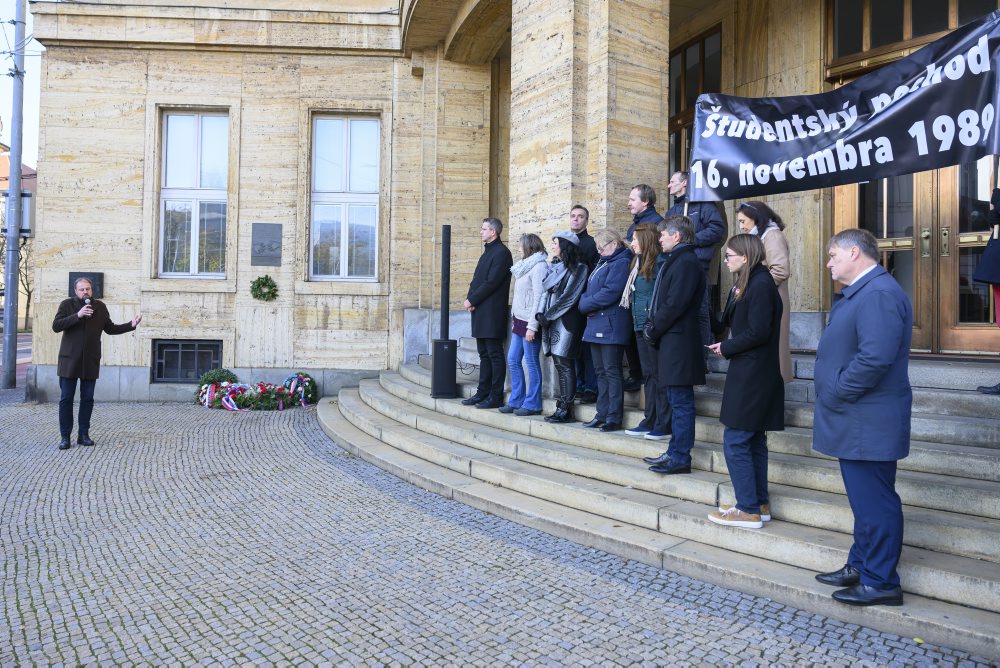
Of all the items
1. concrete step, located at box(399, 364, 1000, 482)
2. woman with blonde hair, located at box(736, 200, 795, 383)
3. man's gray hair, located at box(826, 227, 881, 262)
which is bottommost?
concrete step, located at box(399, 364, 1000, 482)

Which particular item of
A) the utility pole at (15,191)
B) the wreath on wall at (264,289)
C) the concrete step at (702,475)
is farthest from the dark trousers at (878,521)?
the utility pole at (15,191)

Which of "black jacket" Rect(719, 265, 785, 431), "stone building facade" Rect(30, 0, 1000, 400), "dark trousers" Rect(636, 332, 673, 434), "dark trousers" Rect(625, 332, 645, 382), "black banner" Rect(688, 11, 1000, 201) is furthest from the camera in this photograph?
"stone building facade" Rect(30, 0, 1000, 400)

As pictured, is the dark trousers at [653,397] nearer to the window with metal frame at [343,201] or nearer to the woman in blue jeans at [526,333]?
the woman in blue jeans at [526,333]

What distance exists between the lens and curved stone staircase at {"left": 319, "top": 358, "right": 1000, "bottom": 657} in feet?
10.7

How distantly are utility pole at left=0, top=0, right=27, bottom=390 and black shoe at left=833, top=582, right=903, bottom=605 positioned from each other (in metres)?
13.6

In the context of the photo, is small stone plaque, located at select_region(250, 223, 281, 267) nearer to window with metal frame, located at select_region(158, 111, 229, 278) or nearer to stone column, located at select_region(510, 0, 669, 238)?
window with metal frame, located at select_region(158, 111, 229, 278)

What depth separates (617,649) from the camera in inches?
121

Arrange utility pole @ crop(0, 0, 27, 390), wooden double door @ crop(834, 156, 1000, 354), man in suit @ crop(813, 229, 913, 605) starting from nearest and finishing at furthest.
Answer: man in suit @ crop(813, 229, 913, 605) < wooden double door @ crop(834, 156, 1000, 354) < utility pole @ crop(0, 0, 27, 390)

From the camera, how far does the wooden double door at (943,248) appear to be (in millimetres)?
6938

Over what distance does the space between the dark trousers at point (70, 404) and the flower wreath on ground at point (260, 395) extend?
2.64m

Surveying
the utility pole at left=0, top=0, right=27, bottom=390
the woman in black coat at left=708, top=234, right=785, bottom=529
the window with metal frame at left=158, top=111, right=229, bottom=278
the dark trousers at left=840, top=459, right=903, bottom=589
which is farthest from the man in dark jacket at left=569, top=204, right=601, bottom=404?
the utility pole at left=0, top=0, right=27, bottom=390

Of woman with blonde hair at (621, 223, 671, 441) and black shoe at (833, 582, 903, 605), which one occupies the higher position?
woman with blonde hair at (621, 223, 671, 441)

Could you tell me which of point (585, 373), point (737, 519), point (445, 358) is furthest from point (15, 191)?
point (737, 519)

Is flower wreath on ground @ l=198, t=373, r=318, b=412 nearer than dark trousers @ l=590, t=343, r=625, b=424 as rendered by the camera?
No
